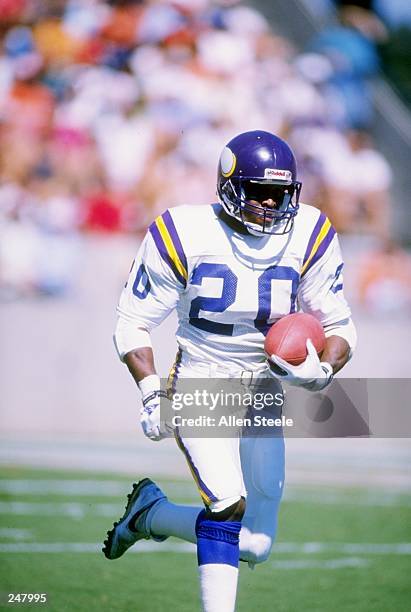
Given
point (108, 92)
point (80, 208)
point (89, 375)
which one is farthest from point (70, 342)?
point (108, 92)

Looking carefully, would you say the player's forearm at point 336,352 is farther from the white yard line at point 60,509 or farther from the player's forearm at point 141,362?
the white yard line at point 60,509

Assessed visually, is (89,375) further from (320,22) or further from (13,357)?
(320,22)

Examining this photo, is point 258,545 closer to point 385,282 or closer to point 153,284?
point 153,284

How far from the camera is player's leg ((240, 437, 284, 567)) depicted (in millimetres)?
3438

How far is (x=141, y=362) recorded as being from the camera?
3.42m

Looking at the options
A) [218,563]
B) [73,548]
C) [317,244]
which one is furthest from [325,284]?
[73,548]

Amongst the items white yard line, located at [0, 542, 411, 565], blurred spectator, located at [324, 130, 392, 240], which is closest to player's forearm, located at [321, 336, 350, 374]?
white yard line, located at [0, 542, 411, 565]

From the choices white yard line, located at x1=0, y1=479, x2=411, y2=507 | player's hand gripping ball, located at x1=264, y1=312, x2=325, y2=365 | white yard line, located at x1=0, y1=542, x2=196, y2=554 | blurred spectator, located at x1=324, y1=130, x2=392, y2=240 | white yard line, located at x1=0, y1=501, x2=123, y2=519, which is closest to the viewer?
player's hand gripping ball, located at x1=264, y1=312, x2=325, y2=365

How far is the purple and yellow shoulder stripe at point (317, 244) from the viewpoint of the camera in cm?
350

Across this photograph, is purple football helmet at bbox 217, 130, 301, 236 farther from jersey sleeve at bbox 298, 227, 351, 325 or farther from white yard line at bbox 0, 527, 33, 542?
white yard line at bbox 0, 527, 33, 542

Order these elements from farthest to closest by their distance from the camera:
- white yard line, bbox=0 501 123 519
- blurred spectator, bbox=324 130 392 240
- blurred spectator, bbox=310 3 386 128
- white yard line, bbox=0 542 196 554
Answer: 1. blurred spectator, bbox=310 3 386 128
2. blurred spectator, bbox=324 130 392 240
3. white yard line, bbox=0 501 123 519
4. white yard line, bbox=0 542 196 554

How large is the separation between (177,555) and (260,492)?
1703 mm

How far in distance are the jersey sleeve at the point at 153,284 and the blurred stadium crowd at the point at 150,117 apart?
200 inches

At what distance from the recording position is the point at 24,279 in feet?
27.9
